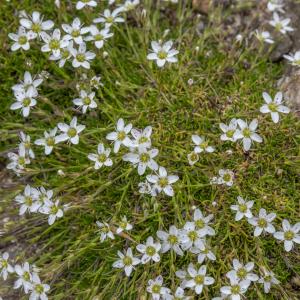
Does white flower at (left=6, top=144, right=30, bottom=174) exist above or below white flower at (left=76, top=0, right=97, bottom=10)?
below

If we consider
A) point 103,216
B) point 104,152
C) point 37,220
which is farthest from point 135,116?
point 37,220

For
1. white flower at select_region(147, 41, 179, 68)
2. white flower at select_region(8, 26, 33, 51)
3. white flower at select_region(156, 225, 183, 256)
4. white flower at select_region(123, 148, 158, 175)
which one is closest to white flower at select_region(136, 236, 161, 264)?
white flower at select_region(156, 225, 183, 256)

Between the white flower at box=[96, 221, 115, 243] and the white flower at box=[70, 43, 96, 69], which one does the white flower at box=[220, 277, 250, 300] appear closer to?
the white flower at box=[96, 221, 115, 243]

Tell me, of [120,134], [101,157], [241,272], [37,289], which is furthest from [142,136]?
[37,289]

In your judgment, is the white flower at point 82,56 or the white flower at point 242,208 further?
the white flower at point 82,56

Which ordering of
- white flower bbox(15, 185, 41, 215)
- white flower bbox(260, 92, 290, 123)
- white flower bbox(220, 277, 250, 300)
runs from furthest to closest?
white flower bbox(260, 92, 290, 123) < white flower bbox(15, 185, 41, 215) < white flower bbox(220, 277, 250, 300)

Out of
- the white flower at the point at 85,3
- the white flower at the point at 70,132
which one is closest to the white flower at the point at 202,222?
the white flower at the point at 70,132

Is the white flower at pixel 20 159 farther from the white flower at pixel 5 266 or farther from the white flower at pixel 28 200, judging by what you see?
the white flower at pixel 5 266
